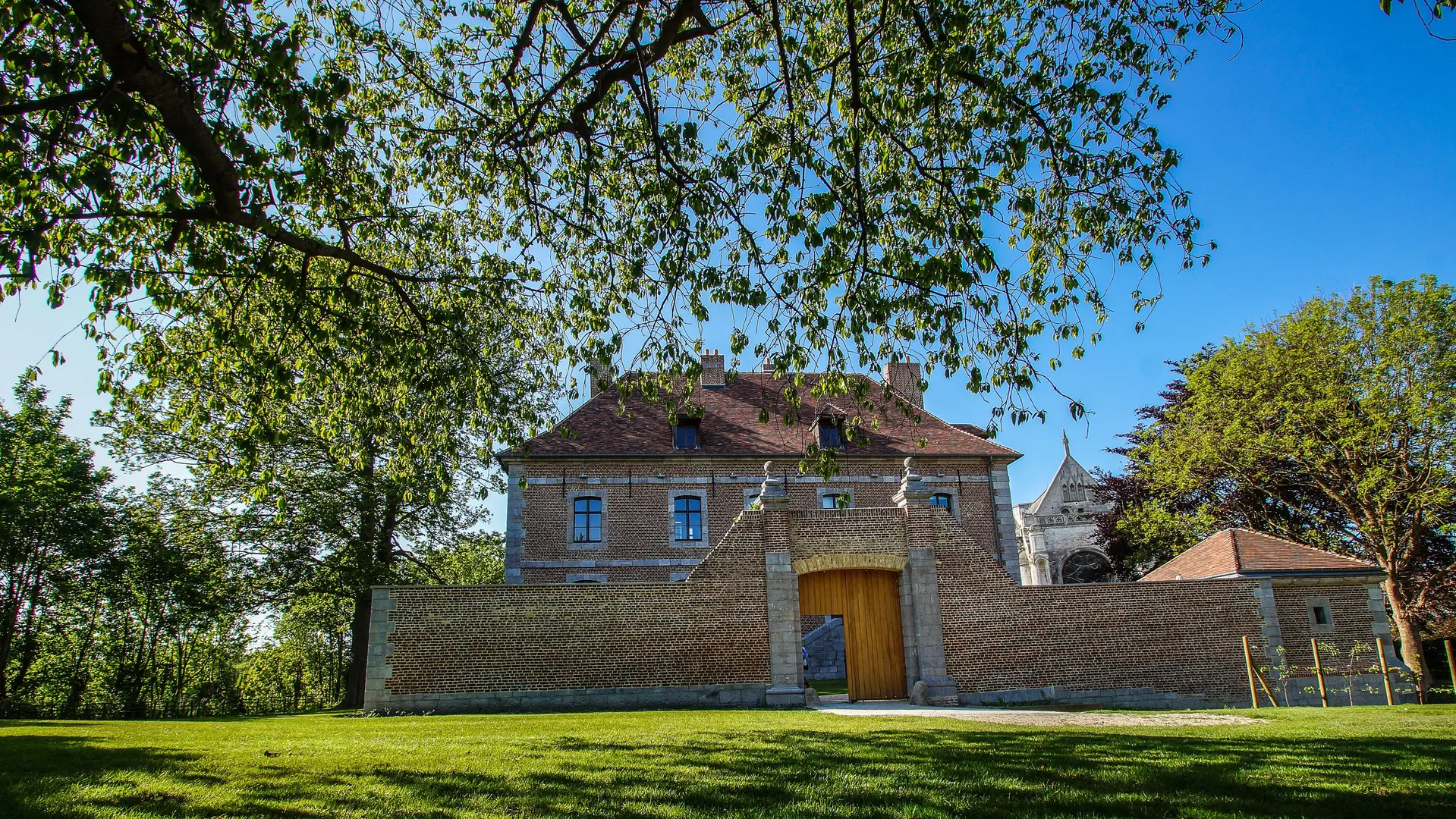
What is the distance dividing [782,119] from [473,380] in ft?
15.4

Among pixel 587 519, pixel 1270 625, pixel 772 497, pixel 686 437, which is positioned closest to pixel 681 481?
pixel 686 437

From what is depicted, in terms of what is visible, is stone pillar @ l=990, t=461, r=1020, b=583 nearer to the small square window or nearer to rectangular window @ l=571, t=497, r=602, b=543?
the small square window

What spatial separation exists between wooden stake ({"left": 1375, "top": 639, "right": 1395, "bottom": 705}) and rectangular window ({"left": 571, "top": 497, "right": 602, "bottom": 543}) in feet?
54.1

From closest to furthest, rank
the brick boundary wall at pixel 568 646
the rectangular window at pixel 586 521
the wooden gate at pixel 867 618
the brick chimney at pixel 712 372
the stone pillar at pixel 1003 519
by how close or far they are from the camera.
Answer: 1. the brick boundary wall at pixel 568 646
2. the wooden gate at pixel 867 618
3. the rectangular window at pixel 586 521
4. the stone pillar at pixel 1003 519
5. the brick chimney at pixel 712 372

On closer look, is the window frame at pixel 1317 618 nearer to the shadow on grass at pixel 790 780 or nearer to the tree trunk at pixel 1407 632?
the tree trunk at pixel 1407 632

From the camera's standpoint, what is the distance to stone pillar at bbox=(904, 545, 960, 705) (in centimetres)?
1443

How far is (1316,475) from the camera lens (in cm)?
2209

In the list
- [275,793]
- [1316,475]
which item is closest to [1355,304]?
[1316,475]

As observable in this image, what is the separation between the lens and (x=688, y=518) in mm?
22219

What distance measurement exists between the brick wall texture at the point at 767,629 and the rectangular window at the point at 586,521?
7341 millimetres

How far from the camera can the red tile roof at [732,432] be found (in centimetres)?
2212

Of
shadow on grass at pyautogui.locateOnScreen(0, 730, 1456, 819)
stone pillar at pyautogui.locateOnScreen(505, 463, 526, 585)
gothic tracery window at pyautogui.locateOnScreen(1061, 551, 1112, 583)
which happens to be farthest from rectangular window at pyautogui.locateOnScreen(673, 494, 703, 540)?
gothic tracery window at pyautogui.locateOnScreen(1061, 551, 1112, 583)

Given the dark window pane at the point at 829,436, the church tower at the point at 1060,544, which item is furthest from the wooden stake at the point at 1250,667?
the church tower at the point at 1060,544

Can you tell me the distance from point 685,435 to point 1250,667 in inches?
543
